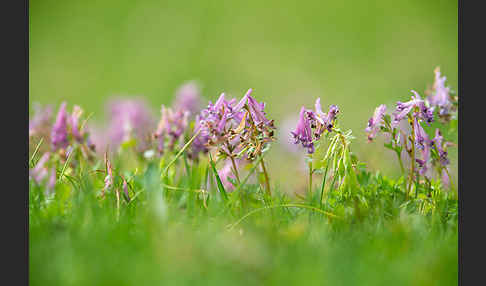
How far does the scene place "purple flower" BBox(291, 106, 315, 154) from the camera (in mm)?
2768

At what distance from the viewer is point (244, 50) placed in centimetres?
1417

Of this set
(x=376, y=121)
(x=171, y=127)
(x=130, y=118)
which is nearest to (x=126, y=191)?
(x=171, y=127)

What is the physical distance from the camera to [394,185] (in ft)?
9.47

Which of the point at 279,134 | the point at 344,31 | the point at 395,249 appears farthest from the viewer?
the point at 344,31

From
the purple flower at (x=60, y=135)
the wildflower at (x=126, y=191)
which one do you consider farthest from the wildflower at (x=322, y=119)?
the purple flower at (x=60, y=135)

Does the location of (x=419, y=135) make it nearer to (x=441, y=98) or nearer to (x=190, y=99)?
(x=441, y=98)

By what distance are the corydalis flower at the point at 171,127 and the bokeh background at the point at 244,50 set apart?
5398 mm

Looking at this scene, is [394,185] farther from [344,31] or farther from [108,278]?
[344,31]

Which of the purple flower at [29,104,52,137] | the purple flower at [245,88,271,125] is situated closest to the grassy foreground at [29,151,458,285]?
the purple flower at [245,88,271,125]

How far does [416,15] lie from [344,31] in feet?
6.78

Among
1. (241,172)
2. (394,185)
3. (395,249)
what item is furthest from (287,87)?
(395,249)

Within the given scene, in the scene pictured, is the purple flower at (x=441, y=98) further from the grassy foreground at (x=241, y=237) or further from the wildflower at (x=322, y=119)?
the wildflower at (x=322, y=119)

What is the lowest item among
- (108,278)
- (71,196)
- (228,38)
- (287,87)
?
(108,278)

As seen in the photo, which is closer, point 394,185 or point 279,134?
point 394,185
